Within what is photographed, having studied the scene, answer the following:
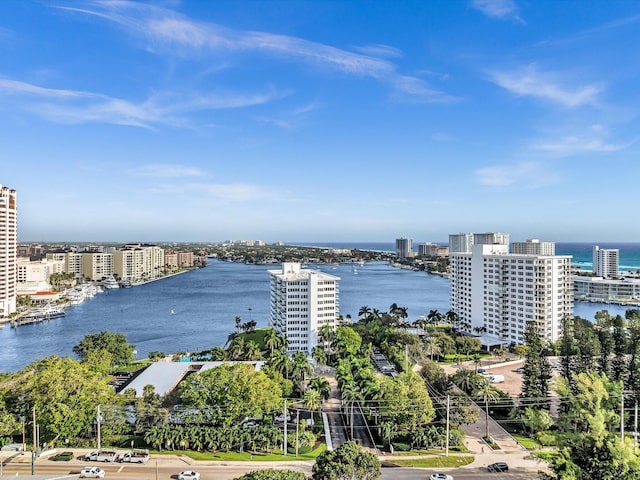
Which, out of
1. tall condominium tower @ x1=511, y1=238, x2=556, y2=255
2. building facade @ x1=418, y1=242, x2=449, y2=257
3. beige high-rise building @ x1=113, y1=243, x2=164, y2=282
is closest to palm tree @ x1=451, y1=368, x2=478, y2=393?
tall condominium tower @ x1=511, y1=238, x2=556, y2=255

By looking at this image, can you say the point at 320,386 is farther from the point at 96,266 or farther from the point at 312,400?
the point at 96,266

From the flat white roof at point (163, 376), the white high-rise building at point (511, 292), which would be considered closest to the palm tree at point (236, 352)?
the flat white roof at point (163, 376)

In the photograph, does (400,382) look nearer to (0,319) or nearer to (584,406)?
(584,406)

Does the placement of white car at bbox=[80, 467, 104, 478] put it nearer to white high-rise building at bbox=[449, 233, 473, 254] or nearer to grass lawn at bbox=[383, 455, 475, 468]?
Answer: grass lawn at bbox=[383, 455, 475, 468]

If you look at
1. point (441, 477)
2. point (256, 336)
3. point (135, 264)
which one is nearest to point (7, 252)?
point (256, 336)

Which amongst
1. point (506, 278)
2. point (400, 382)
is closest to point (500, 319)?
point (506, 278)
